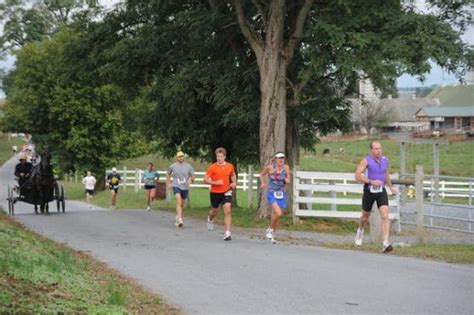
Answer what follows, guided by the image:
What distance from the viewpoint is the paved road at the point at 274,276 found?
9195mm

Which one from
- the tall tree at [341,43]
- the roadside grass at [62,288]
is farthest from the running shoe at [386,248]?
the tall tree at [341,43]

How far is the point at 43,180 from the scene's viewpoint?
24156 millimetres

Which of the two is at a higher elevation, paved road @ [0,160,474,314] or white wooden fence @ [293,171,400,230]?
white wooden fence @ [293,171,400,230]

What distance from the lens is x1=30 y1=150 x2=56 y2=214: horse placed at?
24141mm

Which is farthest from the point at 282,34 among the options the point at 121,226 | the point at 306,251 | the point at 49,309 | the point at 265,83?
the point at 49,309

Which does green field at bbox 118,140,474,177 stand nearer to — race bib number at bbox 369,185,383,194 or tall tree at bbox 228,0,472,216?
tall tree at bbox 228,0,472,216

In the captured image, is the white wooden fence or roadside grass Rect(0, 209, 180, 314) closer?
roadside grass Rect(0, 209, 180, 314)

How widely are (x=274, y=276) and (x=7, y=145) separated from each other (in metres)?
117

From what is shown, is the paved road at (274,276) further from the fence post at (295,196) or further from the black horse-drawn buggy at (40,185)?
the black horse-drawn buggy at (40,185)

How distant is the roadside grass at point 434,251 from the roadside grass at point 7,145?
87.2m

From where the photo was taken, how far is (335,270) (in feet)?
39.1

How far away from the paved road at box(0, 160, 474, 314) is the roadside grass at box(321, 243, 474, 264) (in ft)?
1.85

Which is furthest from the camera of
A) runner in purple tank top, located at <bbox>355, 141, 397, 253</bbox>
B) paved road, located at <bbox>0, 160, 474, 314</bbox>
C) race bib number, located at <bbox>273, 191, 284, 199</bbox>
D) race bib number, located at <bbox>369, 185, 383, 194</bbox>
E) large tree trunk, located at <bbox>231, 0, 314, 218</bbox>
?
large tree trunk, located at <bbox>231, 0, 314, 218</bbox>

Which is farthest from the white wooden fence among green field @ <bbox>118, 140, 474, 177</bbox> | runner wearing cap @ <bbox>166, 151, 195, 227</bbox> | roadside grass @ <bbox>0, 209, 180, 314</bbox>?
green field @ <bbox>118, 140, 474, 177</bbox>
